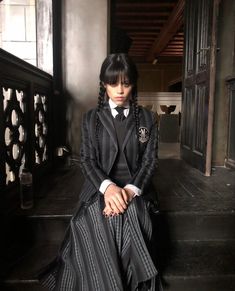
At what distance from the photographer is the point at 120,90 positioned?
4.68 ft

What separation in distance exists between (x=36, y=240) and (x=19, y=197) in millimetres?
347

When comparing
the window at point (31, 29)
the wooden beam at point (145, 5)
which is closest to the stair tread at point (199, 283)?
the window at point (31, 29)

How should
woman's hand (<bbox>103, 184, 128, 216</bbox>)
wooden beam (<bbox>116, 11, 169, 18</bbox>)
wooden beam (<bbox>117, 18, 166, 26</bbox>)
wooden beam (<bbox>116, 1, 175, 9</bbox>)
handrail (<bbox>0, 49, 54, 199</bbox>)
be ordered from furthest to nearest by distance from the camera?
1. wooden beam (<bbox>117, 18, 166, 26</bbox>)
2. wooden beam (<bbox>116, 11, 169, 18</bbox>)
3. wooden beam (<bbox>116, 1, 175, 9</bbox>)
4. handrail (<bbox>0, 49, 54, 199</bbox>)
5. woman's hand (<bbox>103, 184, 128, 216</bbox>)

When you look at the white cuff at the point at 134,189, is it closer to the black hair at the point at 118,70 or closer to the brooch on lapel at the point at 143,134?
the brooch on lapel at the point at 143,134

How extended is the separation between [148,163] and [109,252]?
476mm

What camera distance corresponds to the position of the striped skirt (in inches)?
52.1

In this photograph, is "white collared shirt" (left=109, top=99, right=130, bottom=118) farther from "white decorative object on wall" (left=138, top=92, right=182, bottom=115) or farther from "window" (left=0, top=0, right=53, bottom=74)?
"white decorative object on wall" (left=138, top=92, right=182, bottom=115)

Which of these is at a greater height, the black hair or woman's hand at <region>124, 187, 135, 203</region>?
the black hair

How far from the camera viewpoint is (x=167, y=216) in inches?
76.3

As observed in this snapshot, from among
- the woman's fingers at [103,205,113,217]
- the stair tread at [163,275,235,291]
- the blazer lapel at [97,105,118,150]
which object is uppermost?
the blazer lapel at [97,105,118,150]

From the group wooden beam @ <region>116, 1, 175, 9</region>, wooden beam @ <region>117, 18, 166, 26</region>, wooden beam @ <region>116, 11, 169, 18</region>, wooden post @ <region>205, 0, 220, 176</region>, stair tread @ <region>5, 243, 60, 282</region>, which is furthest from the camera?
wooden beam @ <region>117, 18, 166, 26</region>

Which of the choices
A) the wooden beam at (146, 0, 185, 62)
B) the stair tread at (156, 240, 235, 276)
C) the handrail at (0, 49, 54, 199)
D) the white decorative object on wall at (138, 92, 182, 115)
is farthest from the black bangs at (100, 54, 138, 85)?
the white decorative object on wall at (138, 92, 182, 115)

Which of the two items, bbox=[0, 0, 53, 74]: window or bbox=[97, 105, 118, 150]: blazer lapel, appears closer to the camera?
bbox=[97, 105, 118, 150]: blazer lapel

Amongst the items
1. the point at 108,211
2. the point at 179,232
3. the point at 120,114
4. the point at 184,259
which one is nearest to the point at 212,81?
the point at 179,232
